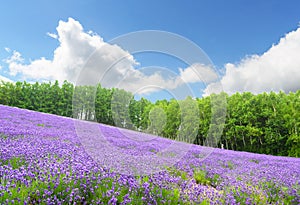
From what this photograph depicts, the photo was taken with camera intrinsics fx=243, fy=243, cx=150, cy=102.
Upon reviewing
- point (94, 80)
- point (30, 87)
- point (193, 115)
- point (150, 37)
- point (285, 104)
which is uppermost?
point (30, 87)

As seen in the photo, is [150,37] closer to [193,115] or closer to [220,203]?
[193,115]

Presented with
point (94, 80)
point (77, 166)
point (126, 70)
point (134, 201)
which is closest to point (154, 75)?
point (126, 70)

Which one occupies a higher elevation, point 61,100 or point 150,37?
point 61,100

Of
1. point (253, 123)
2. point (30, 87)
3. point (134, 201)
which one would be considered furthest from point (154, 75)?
point (30, 87)

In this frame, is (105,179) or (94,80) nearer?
(105,179)

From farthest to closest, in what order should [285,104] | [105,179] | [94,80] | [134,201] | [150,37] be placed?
[285,104] → [94,80] → [150,37] → [105,179] → [134,201]

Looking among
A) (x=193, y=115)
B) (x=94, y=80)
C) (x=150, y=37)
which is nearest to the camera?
(x=150, y=37)

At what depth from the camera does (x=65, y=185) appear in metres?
3.58

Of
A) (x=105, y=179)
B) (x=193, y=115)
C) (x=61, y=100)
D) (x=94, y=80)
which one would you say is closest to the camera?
(x=105, y=179)

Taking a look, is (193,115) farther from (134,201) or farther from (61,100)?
(61,100)

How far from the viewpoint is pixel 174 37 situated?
243 inches

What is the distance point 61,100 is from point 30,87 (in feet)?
28.1

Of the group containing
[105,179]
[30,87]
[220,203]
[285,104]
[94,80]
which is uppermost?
[30,87]

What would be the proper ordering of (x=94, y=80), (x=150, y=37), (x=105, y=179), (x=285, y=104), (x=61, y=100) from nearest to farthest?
(x=105, y=179)
(x=150, y=37)
(x=94, y=80)
(x=285, y=104)
(x=61, y=100)
